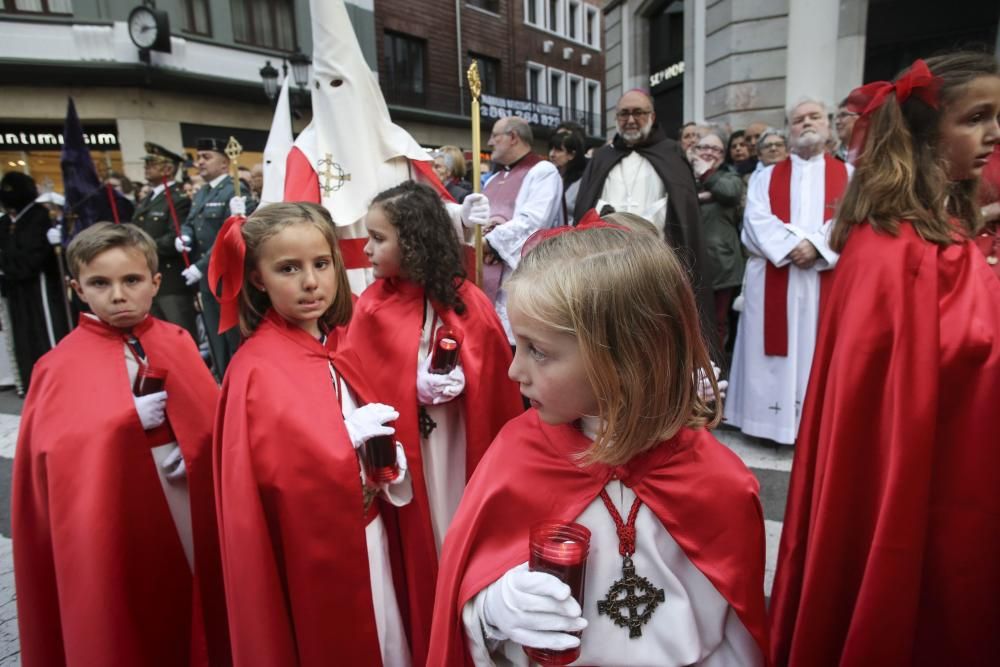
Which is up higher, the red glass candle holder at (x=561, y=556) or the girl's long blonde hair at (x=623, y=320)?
the girl's long blonde hair at (x=623, y=320)

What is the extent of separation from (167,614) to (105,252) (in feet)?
4.45

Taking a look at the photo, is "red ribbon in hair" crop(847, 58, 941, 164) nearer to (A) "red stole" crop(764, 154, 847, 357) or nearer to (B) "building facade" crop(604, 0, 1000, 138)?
(A) "red stole" crop(764, 154, 847, 357)

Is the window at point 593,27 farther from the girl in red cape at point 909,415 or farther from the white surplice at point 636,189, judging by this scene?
the girl in red cape at point 909,415

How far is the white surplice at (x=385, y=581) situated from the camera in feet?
7.50

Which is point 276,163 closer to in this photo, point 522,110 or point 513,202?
point 513,202

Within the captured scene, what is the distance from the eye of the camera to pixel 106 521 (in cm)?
207

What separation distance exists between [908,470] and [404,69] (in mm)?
25102

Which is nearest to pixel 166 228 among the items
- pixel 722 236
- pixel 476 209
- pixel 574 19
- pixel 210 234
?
pixel 210 234

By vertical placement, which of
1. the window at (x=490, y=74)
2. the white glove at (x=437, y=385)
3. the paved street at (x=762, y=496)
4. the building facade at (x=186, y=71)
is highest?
Result: the window at (x=490, y=74)

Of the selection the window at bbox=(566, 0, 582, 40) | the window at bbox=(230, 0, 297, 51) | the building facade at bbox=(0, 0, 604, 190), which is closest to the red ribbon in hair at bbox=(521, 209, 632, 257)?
→ the building facade at bbox=(0, 0, 604, 190)

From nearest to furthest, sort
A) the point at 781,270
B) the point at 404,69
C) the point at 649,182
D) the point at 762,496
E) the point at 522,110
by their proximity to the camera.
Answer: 1. the point at 762,496
2. the point at 649,182
3. the point at 781,270
4. the point at 404,69
5. the point at 522,110

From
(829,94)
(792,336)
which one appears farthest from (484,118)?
(792,336)

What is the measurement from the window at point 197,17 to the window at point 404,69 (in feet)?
21.3

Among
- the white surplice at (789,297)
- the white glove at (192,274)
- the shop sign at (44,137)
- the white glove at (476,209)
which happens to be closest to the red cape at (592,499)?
the white glove at (476,209)
